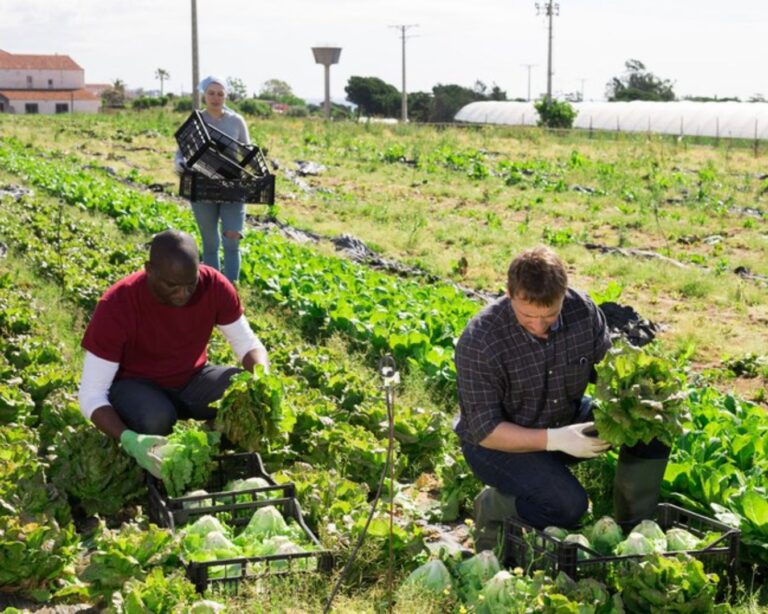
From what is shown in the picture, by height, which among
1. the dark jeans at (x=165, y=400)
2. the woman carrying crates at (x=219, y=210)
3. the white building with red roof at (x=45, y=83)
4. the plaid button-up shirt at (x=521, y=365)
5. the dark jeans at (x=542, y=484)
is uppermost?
the white building with red roof at (x=45, y=83)

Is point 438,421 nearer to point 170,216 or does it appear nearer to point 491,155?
point 170,216

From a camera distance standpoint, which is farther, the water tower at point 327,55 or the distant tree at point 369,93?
the distant tree at point 369,93

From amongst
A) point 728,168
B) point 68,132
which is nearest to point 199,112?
point 728,168

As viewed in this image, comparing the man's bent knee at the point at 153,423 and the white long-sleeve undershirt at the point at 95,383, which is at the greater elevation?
the white long-sleeve undershirt at the point at 95,383

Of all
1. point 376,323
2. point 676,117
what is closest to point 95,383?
point 376,323

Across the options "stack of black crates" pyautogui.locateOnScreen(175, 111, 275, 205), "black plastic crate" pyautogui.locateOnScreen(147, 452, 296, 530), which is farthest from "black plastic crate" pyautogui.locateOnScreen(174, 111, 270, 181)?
"black plastic crate" pyautogui.locateOnScreen(147, 452, 296, 530)

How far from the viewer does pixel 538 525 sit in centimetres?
438

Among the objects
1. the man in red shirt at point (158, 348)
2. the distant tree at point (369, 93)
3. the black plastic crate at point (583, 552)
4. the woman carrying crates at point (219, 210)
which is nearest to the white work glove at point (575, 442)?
the black plastic crate at point (583, 552)

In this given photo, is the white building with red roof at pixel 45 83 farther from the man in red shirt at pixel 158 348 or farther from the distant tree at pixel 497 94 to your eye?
the man in red shirt at pixel 158 348

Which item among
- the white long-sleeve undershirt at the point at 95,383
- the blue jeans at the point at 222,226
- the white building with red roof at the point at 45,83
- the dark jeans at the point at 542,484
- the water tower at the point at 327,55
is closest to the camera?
the dark jeans at the point at 542,484

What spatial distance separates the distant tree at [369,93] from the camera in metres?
86.7

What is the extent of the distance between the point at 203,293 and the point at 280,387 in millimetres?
702

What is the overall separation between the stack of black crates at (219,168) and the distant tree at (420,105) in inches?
2542

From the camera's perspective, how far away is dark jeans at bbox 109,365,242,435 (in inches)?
198
